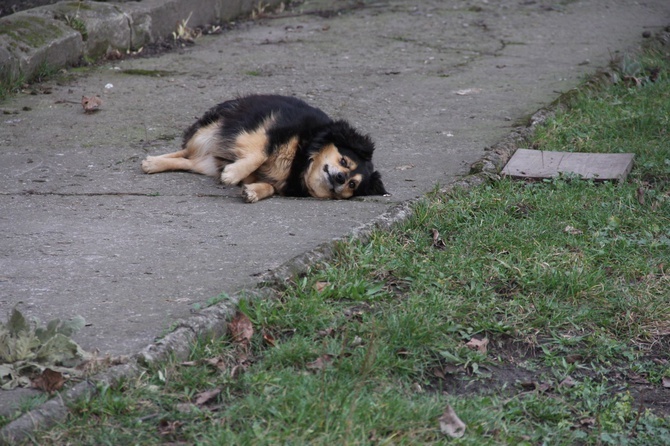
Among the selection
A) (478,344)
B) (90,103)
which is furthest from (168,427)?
(90,103)

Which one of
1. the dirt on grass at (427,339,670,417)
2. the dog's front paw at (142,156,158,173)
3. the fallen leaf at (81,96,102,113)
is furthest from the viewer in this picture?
the fallen leaf at (81,96,102,113)

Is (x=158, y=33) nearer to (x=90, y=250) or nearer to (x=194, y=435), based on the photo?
(x=90, y=250)

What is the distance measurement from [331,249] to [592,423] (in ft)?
4.42

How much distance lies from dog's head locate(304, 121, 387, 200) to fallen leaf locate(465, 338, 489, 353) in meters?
1.46

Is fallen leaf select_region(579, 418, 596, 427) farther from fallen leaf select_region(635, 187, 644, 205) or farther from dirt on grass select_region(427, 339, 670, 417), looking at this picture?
fallen leaf select_region(635, 187, 644, 205)

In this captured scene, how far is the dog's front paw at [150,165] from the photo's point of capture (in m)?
4.65

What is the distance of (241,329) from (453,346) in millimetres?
766

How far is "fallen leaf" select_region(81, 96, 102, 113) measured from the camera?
227 inches

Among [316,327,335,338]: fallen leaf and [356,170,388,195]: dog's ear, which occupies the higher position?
[316,327,335,338]: fallen leaf

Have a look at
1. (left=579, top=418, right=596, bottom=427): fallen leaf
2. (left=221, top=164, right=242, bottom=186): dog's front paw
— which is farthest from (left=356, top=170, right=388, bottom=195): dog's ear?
(left=579, top=418, right=596, bottom=427): fallen leaf

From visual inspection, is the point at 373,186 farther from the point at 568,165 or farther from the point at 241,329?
the point at 241,329

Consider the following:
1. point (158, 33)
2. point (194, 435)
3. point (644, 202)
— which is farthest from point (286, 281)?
point (158, 33)

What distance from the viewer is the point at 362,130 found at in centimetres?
562

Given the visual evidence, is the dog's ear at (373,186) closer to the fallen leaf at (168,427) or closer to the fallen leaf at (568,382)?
the fallen leaf at (568,382)
